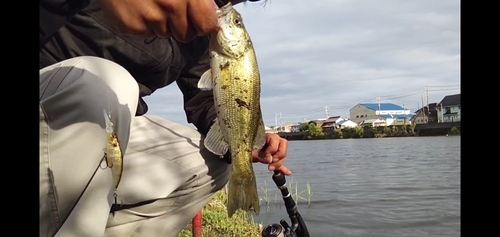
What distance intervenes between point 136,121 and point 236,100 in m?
0.77

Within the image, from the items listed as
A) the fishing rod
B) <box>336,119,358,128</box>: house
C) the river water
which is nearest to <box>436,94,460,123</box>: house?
<box>336,119,358,128</box>: house

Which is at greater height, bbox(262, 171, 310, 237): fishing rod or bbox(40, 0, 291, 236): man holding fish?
bbox(40, 0, 291, 236): man holding fish

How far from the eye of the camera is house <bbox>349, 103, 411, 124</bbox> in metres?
56.2

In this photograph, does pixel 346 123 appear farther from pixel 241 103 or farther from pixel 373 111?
pixel 241 103

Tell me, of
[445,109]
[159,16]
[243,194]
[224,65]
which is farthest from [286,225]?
[445,109]

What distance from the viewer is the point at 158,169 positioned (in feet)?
7.24

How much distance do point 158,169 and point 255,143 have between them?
1.77ft

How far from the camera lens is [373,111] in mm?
56562

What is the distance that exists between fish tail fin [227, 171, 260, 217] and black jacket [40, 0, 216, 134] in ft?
2.45

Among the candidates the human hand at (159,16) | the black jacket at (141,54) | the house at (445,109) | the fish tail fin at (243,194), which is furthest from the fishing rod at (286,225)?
the house at (445,109)

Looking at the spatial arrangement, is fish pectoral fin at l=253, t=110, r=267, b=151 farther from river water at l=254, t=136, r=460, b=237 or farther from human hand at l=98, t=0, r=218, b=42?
river water at l=254, t=136, r=460, b=237
